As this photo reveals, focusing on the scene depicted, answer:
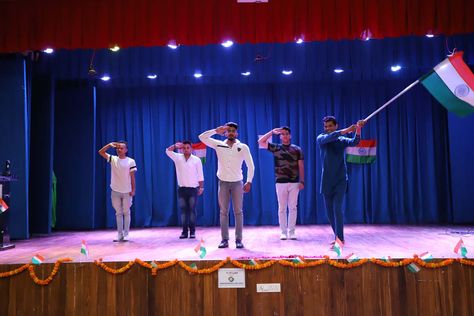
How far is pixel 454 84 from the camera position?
15.1ft

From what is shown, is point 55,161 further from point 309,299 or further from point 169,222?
point 309,299

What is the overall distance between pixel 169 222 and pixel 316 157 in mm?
3268

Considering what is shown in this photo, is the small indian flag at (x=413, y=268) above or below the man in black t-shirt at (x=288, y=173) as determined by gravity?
below

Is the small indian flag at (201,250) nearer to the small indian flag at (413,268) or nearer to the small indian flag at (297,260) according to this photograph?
the small indian flag at (297,260)

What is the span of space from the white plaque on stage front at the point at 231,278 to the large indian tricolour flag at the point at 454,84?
2.90 meters

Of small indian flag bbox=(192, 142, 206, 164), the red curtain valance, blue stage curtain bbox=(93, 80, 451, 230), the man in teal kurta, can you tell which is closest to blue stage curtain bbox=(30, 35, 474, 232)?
blue stage curtain bbox=(93, 80, 451, 230)

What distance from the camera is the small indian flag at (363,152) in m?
8.78

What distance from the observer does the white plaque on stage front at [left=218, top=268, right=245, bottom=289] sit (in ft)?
12.7

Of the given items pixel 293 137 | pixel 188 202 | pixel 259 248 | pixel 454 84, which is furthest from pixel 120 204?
pixel 454 84

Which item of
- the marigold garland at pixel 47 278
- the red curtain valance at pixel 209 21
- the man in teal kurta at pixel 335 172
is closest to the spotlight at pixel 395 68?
the red curtain valance at pixel 209 21

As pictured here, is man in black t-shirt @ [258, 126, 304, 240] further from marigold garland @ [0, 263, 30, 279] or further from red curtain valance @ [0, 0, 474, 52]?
marigold garland @ [0, 263, 30, 279]

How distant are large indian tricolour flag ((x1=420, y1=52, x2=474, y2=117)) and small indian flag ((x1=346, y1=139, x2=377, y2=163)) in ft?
13.1

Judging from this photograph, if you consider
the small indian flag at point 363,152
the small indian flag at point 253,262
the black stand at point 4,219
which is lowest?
the small indian flag at point 253,262

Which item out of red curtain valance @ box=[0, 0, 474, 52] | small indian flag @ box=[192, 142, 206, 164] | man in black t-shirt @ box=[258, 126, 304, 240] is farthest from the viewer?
small indian flag @ box=[192, 142, 206, 164]
